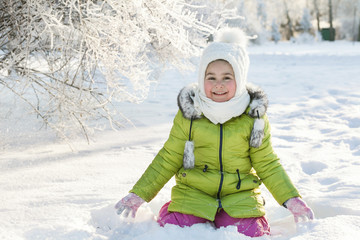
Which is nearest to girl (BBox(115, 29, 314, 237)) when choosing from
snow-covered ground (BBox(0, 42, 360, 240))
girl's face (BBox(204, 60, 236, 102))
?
girl's face (BBox(204, 60, 236, 102))

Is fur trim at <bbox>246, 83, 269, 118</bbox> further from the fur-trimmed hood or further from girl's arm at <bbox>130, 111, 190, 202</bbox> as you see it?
girl's arm at <bbox>130, 111, 190, 202</bbox>

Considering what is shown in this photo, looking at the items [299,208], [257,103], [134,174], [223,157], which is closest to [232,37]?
[257,103]

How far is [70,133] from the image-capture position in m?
4.28

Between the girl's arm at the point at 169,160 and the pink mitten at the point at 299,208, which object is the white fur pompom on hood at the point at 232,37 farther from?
the pink mitten at the point at 299,208

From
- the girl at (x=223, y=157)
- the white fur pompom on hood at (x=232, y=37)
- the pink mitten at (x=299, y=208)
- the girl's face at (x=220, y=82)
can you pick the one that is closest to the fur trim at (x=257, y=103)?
the girl at (x=223, y=157)

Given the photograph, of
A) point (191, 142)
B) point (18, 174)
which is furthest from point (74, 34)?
point (191, 142)

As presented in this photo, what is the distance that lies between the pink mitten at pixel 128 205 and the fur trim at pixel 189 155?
0.32m

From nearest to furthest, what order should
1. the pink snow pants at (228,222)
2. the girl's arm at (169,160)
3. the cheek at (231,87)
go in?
1. the pink snow pants at (228,222)
2. the cheek at (231,87)
3. the girl's arm at (169,160)

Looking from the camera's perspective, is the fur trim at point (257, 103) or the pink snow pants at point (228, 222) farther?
the fur trim at point (257, 103)

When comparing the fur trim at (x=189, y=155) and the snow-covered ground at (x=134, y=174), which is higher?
the fur trim at (x=189, y=155)

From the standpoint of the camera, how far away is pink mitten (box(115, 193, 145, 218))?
2180 millimetres

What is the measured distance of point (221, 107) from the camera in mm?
2158

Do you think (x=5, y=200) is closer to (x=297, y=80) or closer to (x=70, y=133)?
(x=70, y=133)

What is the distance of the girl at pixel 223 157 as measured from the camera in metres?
2.15
